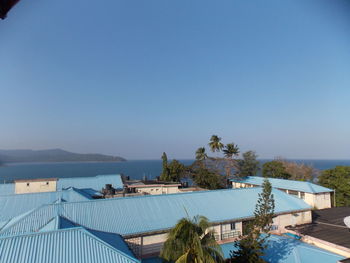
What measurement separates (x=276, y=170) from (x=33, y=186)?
52.4m

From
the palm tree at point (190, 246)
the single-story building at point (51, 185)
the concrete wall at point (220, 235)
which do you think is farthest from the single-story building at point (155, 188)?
the palm tree at point (190, 246)

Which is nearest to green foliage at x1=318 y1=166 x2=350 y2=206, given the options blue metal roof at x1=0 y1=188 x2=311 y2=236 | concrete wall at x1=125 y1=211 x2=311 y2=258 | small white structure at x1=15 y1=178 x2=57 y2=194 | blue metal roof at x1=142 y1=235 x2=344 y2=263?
concrete wall at x1=125 y1=211 x2=311 y2=258

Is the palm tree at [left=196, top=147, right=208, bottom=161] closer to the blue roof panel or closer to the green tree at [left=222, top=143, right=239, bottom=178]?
the green tree at [left=222, top=143, right=239, bottom=178]

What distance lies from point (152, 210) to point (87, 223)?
5.52m

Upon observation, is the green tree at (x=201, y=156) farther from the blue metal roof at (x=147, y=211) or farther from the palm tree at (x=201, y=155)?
the blue metal roof at (x=147, y=211)

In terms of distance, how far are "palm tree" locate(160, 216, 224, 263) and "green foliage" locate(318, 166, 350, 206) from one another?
40.1m

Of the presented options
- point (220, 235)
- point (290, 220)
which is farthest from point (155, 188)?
point (290, 220)

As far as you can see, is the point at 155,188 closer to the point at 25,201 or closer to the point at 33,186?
the point at 33,186

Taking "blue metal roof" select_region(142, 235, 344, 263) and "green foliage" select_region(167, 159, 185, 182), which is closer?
"blue metal roof" select_region(142, 235, 344, 263)

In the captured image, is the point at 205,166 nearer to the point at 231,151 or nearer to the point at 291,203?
the point at 231,151

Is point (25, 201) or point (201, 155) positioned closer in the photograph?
point (25, 201)

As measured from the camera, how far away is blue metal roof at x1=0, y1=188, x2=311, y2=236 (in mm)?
16609

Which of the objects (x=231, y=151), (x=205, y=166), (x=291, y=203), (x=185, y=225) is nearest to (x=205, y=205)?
(x=291, y=203)

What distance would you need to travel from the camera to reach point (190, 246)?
973 cm
